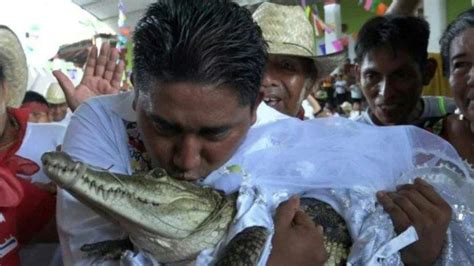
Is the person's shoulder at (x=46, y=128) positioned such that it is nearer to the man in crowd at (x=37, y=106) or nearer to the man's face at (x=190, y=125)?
the man's face at (x=190, y=125)

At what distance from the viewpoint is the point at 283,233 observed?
4.22ft

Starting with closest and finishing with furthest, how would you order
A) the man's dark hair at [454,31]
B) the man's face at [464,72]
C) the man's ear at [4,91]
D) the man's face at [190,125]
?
1. the man's face at [190,125]
2. the man's ear at [4,91]
3. the man's face at [464,72]
4. the man's dark hair at [454,31]

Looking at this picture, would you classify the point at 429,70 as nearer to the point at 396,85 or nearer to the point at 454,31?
the point at 396,85

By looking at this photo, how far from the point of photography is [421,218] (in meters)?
1.41

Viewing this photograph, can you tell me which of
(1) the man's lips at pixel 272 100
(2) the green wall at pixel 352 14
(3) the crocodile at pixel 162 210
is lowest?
(2) the green wall at pixel 352 14

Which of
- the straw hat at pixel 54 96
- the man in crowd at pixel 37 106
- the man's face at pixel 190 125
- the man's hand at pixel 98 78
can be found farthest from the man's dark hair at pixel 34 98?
the man's face at pixel 190 125

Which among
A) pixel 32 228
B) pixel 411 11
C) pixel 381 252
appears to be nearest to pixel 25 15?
pixel 411 11

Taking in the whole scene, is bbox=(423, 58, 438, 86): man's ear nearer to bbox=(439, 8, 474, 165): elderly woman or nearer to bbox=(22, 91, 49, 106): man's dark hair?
bbox=(439, 8, 474, 165): elderly woman

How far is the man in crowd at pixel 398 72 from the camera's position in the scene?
2.53 metres

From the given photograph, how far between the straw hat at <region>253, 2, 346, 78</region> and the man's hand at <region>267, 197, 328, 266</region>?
1032mm

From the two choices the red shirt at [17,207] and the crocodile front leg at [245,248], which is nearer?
the crocodile front leg at [245,248]

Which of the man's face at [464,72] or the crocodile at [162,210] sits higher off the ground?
the crocodile at [162,210]

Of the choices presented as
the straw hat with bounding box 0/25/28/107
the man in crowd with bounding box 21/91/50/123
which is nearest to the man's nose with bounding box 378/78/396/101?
the straw hat with bounding box 0/25/28/107

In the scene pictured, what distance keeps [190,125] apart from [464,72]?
1.15m
